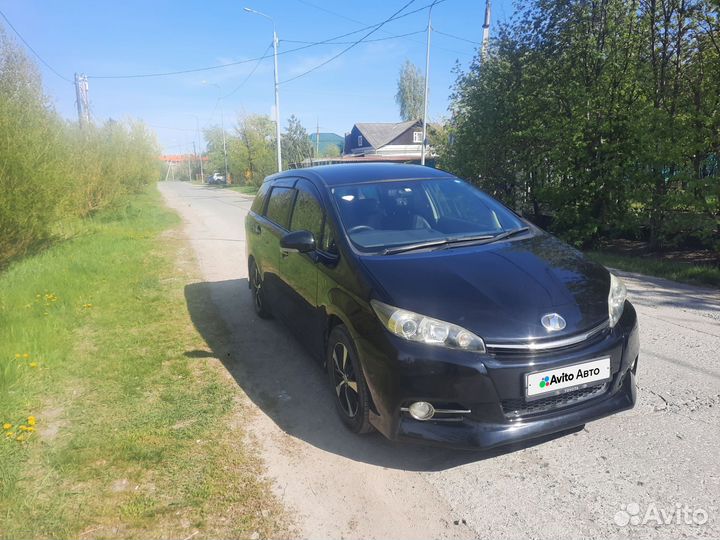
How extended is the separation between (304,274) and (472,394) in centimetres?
187

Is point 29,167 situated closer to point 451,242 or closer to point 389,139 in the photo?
point 451,242

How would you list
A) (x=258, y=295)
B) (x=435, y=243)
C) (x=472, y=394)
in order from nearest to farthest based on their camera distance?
(x=472, y=394) → (x=435, y=243) → (x=258, y=295)

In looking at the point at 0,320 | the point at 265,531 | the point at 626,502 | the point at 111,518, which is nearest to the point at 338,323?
the point at 265,531

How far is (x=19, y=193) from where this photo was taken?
807cm

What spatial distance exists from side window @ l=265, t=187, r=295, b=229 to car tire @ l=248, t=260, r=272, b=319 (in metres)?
0.78

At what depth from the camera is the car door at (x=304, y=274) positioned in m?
3.77

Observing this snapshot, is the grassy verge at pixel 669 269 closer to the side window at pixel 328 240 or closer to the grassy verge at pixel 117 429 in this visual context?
the side window at pixel 328 240

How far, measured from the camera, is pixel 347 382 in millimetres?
3219

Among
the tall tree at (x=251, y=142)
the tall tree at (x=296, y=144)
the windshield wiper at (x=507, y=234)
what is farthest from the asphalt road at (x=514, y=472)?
the tall tree at (x=251, y=142)

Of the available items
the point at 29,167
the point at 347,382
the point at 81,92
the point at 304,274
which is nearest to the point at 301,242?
the point at 304,274

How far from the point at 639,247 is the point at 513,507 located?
29.4 ft

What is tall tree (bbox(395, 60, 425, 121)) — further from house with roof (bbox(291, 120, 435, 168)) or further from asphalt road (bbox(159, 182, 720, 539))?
asphalt road (bbox(159, 182, 720, 539))

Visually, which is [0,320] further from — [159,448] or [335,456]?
[335,456]

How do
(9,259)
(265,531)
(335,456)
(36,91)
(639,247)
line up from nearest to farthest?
(265,531) → (335,456) → (9,259) → (639,247) → (36,91)
